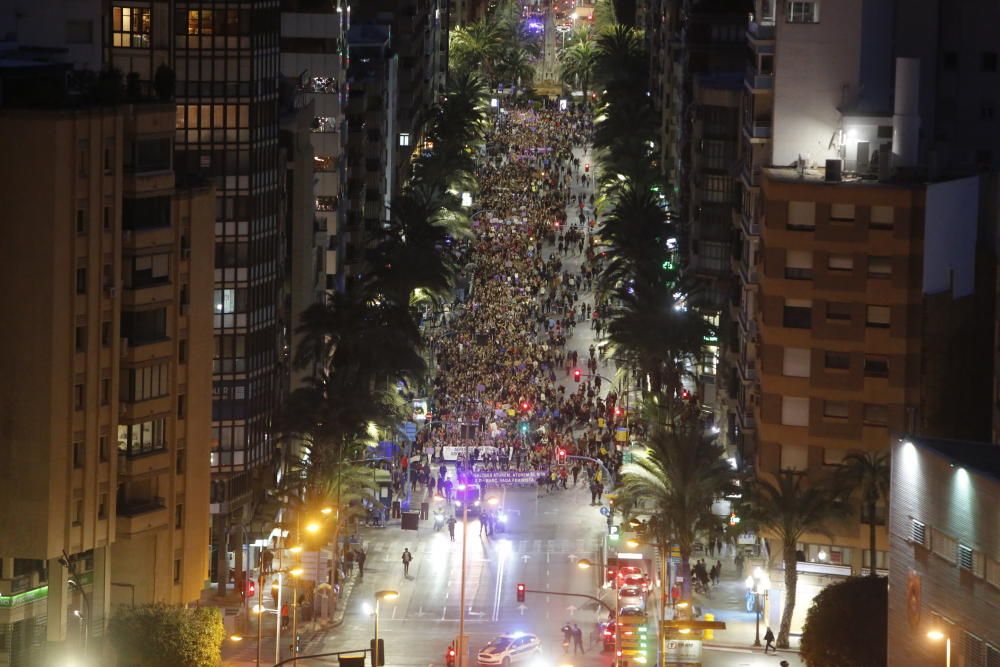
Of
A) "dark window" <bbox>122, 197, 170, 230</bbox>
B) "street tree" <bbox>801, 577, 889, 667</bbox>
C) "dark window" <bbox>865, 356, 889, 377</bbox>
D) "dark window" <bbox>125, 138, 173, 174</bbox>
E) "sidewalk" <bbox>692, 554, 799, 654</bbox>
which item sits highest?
"dark window" <bbox>125, 138, 173, 174</bbox>

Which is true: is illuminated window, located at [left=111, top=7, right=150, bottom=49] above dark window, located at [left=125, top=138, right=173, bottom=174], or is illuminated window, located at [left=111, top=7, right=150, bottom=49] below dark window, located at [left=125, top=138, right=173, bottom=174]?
above

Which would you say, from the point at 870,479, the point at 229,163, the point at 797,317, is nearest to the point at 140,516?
the point at 229,163

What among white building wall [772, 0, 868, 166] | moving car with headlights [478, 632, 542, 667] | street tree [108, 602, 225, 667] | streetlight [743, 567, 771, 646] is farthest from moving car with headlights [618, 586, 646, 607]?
street tree [108, 602, 225, 667]

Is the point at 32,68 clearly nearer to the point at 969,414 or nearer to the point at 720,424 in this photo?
the point at 969,414

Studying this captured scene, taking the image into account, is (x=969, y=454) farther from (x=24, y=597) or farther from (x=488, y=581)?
(x=488, y=581)

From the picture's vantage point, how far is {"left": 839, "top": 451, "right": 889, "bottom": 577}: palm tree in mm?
105188

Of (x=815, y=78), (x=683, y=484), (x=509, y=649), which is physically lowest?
(x=509, y=649)

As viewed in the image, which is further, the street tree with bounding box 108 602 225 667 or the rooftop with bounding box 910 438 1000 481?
the street tree with bounding box 108 602 225 667

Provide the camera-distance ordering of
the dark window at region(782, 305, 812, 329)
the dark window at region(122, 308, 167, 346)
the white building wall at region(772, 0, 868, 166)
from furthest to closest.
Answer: the white building wall at region(772, 0, 868, 166) < the dark window at region(782, 305, 812, 329) < the dark window at region(122, 308, 167, 346)

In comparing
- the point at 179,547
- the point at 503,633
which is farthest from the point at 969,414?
the point at 179,547

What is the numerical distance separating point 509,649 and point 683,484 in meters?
12.5

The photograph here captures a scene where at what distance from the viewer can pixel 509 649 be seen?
100312 mm

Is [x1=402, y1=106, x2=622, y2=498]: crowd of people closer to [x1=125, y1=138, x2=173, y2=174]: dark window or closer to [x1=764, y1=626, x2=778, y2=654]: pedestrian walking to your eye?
[x1=764, y1=626, x2=778, y2=654]: pedestrian walking

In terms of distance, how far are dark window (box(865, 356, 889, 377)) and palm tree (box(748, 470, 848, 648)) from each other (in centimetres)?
613
